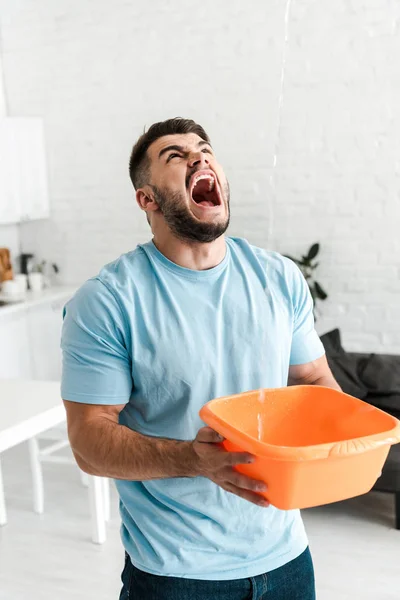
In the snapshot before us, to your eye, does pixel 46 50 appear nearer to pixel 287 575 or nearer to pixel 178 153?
pixel 178 153

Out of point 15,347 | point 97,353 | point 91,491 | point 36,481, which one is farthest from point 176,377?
point 15,347

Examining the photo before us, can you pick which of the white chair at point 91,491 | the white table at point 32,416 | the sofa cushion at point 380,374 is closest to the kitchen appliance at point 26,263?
the white chair at point 91,491

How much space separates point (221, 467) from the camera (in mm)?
1034

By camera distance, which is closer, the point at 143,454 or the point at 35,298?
the point at 143,454

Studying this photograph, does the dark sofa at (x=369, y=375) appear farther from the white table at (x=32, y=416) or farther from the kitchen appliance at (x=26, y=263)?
the kitchen appliance at (x=26, y=263)

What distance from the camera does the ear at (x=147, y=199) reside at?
143 centimetres

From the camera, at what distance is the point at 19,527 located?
329 centimetres

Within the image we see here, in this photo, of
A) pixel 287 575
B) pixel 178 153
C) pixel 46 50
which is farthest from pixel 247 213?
pixel 287 575

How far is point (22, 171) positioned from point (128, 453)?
377 cm

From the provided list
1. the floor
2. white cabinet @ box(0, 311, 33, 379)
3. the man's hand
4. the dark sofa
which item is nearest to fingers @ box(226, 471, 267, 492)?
the man's hand

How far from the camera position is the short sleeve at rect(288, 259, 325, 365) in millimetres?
1389

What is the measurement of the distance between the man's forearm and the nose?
0.51 meters

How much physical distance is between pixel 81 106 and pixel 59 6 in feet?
2.00

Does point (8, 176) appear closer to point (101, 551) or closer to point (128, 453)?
point (101, 551)
